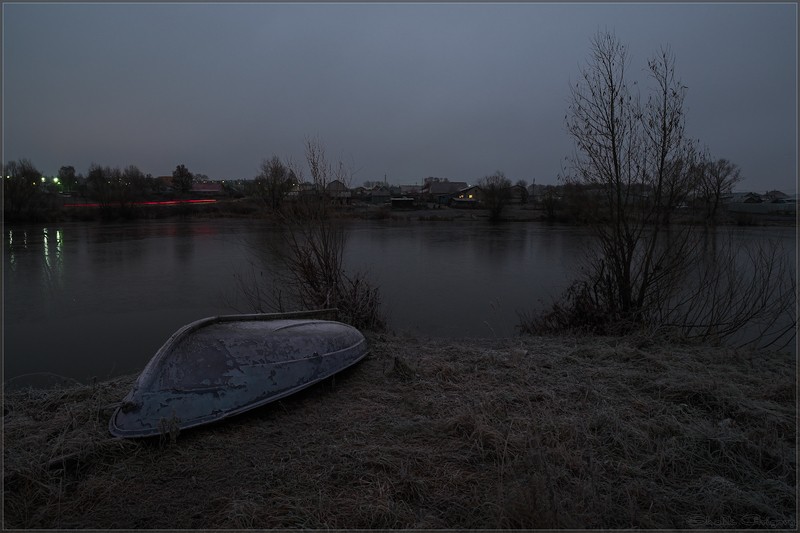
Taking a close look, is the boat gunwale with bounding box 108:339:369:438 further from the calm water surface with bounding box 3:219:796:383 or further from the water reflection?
the water reflection

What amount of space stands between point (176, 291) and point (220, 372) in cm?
786

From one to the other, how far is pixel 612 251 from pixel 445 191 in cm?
7181

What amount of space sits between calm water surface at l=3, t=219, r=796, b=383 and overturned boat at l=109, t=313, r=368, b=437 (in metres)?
2.56

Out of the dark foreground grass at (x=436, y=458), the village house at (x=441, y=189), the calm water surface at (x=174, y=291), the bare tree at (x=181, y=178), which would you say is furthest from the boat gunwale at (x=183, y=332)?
the bare tree at (x=181, y=178)

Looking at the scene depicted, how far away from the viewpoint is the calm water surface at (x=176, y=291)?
21.8ft

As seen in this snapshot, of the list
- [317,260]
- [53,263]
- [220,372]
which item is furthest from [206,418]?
[53,263]

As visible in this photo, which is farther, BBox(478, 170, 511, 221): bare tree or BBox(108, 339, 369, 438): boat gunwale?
BBox(478, 170, 511, 221): bare tree

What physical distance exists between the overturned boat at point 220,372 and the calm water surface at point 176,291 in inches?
101

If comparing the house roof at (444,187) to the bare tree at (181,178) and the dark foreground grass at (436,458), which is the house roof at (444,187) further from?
the dark foreground grass at (436,458)

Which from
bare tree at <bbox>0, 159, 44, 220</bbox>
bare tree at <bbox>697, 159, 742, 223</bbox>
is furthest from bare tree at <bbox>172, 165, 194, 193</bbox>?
bare tree at <bbox>697, 159, 742, 223</bbox>

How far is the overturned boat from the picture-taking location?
2.99 m

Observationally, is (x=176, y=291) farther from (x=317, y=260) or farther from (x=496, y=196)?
(x=496, y=196)

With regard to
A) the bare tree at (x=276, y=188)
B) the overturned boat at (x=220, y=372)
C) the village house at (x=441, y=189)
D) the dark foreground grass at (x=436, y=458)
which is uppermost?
the village house at (x=441, y=189)

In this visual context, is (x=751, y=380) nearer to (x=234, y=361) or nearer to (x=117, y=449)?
(x=234, y=361)
